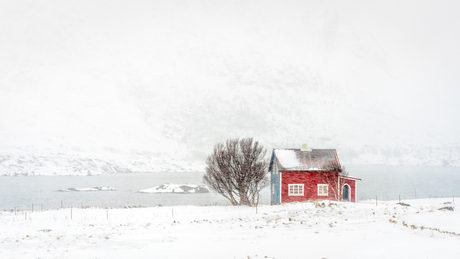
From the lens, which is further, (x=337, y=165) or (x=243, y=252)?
(x=337, y=165)

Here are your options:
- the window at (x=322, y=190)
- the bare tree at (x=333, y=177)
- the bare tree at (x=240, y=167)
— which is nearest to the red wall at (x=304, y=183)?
the window at (x=322, y=190)

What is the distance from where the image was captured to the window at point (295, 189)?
1847 inches

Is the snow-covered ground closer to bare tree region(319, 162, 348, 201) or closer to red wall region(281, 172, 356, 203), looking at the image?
bare tree region(319, 162, 348, 201)

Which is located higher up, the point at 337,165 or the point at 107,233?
the point at 337,165

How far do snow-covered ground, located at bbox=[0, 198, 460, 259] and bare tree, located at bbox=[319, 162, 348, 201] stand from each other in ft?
53.5

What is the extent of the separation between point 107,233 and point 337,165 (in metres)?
32.3

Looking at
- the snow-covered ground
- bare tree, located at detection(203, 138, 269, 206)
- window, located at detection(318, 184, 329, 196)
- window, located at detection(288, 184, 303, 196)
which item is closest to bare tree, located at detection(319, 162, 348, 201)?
window, located at detection(318, 184, 329, 196)

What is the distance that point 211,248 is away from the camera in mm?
17766

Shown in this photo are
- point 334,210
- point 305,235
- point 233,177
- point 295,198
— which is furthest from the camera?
point 295,198

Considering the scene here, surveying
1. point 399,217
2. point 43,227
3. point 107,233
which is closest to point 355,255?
point 399,217

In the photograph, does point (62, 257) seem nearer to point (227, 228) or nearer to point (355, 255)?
point (227, 228)

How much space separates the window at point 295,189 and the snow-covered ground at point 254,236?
1676 cm

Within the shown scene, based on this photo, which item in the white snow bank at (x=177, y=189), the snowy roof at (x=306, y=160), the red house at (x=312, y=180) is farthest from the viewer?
the white snow bank at (x=177, y=189)

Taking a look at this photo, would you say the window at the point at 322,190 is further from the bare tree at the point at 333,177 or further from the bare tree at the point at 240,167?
the bare tree at the point at 240,167
